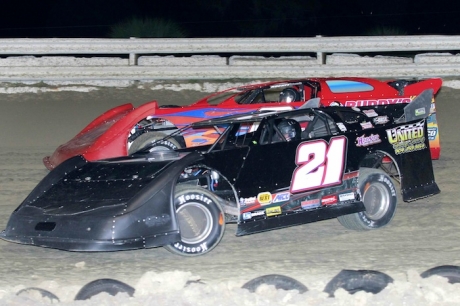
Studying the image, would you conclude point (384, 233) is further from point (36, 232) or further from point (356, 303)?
point (36, 232)

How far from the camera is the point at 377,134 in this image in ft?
22.5

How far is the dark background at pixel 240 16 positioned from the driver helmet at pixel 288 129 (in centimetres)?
1211

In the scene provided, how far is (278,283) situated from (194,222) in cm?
97

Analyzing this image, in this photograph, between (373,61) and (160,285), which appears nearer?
(160,285)

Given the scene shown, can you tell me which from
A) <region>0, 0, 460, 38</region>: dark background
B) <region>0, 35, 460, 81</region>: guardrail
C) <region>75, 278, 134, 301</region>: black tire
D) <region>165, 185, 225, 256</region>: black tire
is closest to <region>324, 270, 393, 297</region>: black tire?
<region>165, 185, 225, 256</region>: black tire

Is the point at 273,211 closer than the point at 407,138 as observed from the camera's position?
Yes

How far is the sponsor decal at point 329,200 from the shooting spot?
6.51 m

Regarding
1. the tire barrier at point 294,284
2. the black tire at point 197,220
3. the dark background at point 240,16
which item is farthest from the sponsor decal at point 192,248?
the dark background at point 240,16

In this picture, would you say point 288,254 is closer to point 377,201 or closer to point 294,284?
point 294,284

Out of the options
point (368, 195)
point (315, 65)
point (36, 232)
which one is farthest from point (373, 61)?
point (36, 232)

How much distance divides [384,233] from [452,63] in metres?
7.07

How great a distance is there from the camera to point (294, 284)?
17.3 ft

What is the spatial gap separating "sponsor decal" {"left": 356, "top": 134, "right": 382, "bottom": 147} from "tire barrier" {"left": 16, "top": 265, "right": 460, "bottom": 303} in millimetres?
1579

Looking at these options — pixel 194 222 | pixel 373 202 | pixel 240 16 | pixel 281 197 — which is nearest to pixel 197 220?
pixel 194 222
